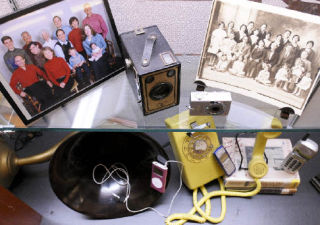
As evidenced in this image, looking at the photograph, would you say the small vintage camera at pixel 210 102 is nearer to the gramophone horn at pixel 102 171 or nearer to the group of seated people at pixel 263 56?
the group of seated people at pixel 263 56

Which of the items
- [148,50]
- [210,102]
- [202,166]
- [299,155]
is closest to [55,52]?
[148,50]

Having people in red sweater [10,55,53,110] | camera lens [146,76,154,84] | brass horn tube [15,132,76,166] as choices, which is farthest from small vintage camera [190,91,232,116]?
brass horn tube [15,132,76,166]

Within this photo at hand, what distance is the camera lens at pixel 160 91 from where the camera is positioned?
71 cm

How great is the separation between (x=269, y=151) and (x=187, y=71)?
0.38m

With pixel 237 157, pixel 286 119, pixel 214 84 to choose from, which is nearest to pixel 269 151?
pixel 237 157

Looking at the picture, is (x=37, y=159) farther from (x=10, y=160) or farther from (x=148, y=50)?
(x=148, y=50)

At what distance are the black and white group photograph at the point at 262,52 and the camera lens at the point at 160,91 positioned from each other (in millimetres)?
100

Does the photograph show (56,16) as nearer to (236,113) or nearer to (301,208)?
(236,113)

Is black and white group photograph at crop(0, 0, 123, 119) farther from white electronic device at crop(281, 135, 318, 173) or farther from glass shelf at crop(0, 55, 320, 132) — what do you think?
white electronic device at crop(281, 135, 318, 173)

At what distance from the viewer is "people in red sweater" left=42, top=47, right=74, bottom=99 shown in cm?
69

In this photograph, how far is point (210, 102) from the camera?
72cm

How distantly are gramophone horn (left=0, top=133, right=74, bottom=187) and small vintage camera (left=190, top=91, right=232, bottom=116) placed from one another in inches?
16.5

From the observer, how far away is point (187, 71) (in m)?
0.82

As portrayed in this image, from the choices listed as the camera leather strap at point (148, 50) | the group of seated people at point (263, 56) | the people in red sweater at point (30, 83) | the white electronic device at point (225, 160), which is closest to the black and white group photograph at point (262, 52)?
the group of seated people at point (263, 56)
